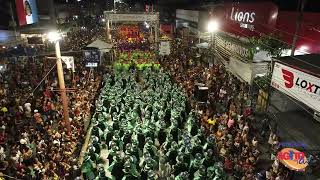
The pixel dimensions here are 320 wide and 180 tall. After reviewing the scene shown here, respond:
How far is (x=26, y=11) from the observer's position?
22.6 meters

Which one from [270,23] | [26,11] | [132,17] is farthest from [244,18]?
[26,11]

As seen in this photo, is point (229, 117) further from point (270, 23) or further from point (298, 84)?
point (298, 84)

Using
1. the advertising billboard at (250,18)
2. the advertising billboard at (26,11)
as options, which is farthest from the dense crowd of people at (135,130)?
the advertising billboard at (26,11)

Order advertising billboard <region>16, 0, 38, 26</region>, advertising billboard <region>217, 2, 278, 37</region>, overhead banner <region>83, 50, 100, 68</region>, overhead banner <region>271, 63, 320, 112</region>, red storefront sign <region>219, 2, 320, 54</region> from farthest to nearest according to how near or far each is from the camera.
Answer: advertising billboard <region>16, 0, 38, 26</region> → overhead banner <region>83, 50, 100, 68</region> → advertising billboard <region>217, 2, 278, 37</region> → red storefront sign <region>219, 2, 320, 54</region> → overhead banner <region>271, 63, 320, 112</region>

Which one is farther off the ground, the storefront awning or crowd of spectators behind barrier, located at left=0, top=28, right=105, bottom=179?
the storefront awning

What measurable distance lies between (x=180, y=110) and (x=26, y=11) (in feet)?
48.1

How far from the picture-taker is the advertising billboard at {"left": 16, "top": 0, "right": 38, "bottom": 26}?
21373 millimetres

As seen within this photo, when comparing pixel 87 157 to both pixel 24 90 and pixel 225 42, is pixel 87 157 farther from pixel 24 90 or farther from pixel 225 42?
pixel 225 42

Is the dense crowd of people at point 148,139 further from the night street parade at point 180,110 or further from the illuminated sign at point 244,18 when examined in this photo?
the illuminated sign at point 244,18

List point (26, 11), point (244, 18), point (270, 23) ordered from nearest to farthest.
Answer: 1. point (270, 23)
2. point (244, 18)
3. point (26, 11)

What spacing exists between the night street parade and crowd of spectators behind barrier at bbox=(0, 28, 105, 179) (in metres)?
0.05

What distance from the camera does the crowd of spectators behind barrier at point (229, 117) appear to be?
11.3m

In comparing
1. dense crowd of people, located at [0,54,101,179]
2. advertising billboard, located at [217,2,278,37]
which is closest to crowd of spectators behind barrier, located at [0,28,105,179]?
dense crowd of people, located at [0,54,101,179]

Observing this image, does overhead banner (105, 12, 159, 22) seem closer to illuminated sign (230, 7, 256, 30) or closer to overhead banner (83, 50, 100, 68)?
illuminated sign (230, 7, 256, 30)
